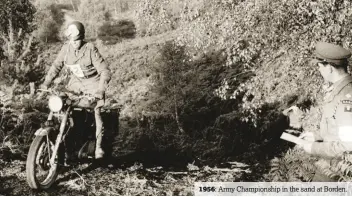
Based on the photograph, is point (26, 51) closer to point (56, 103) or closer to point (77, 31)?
point (77, 31)

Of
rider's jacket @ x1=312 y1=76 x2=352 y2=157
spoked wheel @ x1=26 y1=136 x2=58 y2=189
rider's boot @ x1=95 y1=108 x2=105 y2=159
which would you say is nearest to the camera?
rider's jacket @ x1=312 y1=76 x2=352 y2=157

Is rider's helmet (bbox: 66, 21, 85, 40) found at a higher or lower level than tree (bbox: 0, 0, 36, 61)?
lower

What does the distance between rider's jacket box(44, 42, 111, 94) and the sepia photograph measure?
0.01 m

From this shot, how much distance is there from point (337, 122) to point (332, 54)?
0.46 metres

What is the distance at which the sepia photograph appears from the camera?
347 cm

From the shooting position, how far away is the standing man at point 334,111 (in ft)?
8.44

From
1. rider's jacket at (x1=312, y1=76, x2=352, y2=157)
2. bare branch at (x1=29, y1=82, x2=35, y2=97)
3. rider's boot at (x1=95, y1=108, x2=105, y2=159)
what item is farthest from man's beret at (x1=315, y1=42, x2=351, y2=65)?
bare branch at (x1=29, y1=82, x2=35, y2=97)

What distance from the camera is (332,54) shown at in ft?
→ 9.23

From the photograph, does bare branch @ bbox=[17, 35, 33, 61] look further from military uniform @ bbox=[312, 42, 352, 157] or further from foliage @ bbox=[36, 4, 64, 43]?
military uniform @ bbox=[312, 42, 352, 157]

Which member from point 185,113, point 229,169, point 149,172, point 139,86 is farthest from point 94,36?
point 229,169

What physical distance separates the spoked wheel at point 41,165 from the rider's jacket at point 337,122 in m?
2.06

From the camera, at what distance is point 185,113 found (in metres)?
5.14

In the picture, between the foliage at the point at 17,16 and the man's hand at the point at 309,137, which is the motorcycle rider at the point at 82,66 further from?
the man's hand at the point at 309,137
